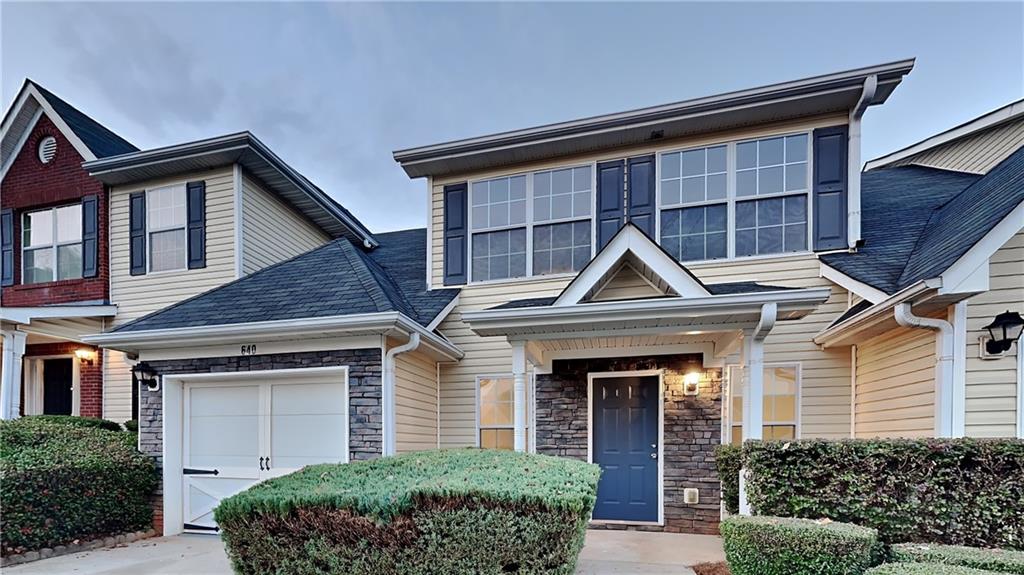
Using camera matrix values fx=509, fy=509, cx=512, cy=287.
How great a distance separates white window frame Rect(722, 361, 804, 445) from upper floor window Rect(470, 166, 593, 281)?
7.76 feet

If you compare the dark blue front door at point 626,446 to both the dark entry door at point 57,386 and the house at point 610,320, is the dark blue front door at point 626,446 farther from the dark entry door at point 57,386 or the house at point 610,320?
the dark entry door at point 57,386

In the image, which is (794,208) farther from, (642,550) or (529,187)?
(642,550)

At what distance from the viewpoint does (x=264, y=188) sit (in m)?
8.90

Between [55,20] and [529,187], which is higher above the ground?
[55,20]

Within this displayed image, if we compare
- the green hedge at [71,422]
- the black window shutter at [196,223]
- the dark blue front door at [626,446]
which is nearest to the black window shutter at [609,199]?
Answer: the dark blue front door at [626,446]

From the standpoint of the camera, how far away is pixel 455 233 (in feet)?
24.8

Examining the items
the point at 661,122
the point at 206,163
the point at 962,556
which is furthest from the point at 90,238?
the point at 962,556

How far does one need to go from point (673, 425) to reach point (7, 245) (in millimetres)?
11446

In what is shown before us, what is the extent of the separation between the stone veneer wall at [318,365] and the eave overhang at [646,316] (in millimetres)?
1384

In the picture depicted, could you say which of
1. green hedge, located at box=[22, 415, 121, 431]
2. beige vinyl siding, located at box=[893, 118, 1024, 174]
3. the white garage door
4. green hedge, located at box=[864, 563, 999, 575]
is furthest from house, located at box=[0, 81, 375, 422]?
beige vinyl siding, located at box=[893, 118, 1024, 174]

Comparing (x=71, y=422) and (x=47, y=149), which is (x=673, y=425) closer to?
(x=71, y=422)

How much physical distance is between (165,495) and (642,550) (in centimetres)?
570

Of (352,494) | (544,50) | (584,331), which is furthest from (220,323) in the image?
(544,50)

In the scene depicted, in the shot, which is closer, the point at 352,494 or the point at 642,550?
the point at 352,494
